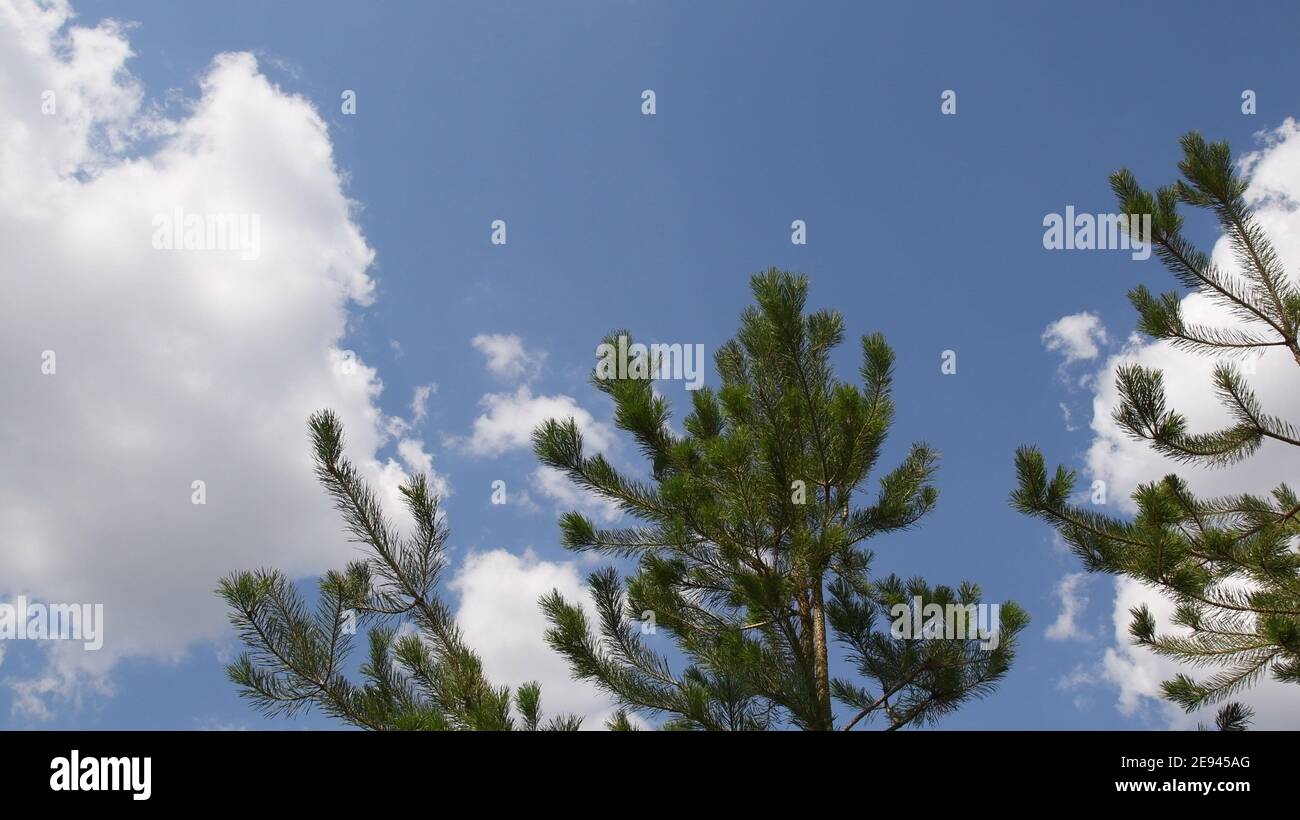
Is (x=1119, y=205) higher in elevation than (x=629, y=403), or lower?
higher

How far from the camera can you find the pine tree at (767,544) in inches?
241

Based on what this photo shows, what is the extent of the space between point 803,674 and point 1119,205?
198 inches

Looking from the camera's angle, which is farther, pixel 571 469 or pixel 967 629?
pixel 571 469

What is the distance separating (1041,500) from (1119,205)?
8.95 feet

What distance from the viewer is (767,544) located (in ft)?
21.7

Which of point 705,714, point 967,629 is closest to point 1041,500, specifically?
point 967,629

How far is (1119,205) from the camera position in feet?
24.4

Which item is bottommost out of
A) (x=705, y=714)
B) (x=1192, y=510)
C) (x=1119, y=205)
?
(x=705, y=714)

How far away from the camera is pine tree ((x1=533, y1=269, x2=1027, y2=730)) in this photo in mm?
6113

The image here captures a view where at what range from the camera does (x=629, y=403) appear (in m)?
6.38
